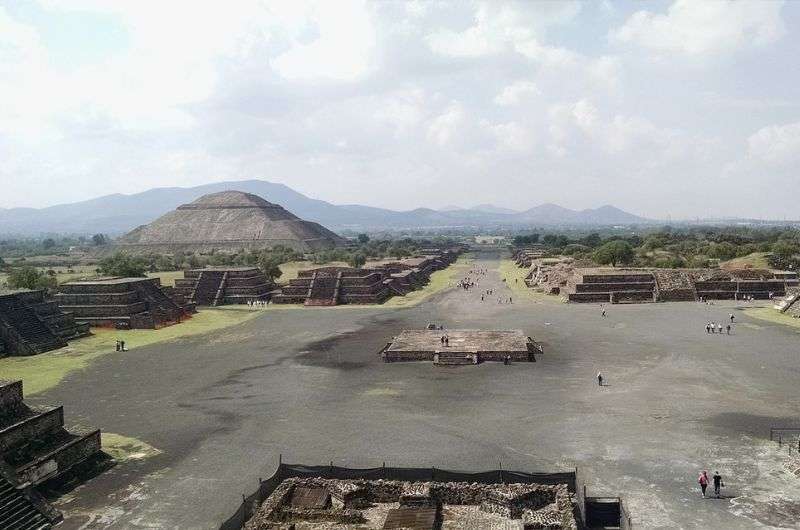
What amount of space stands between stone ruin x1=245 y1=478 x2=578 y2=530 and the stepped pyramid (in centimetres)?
12327

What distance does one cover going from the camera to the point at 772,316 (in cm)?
4331

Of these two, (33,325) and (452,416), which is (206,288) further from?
(452,416)

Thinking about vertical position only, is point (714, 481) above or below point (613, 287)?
below

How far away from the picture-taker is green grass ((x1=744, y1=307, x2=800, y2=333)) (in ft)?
133

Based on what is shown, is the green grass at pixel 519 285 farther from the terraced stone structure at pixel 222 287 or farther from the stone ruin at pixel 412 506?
the stone ruin at pixel 412 506

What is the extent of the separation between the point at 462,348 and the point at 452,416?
1057 cm

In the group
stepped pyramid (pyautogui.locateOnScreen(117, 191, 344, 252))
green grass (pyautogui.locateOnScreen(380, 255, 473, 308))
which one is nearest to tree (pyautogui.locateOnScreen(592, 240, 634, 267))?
green grass (pyautogui.locateOnScreen(380, 255, 473, 308))

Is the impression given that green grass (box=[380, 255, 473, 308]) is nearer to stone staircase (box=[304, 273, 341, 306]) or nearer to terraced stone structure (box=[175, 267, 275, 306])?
stone staircase (box=[304, 273, 341, 306])

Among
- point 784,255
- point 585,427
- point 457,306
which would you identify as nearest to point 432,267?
point 457,306

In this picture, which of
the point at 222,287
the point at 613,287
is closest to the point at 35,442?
the point at 222,287

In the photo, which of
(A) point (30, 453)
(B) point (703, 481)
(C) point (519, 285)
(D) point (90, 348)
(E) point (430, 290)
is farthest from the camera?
(C) point (519, 285)

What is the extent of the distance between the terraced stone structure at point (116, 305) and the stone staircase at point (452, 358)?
966 inches

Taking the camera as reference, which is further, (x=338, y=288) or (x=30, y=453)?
(x=338, y=288)

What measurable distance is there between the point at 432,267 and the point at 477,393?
229ft
